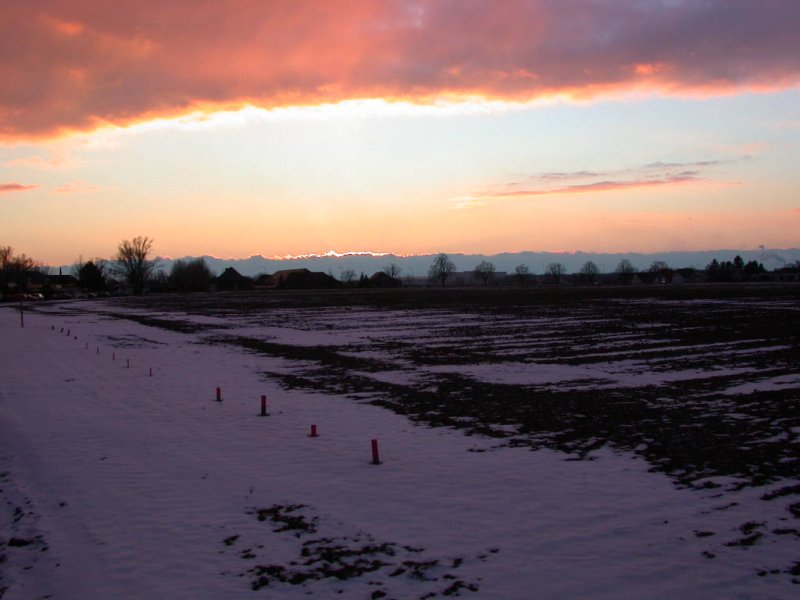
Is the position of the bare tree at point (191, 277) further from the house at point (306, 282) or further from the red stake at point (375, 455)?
the red stake at point (375, 455)

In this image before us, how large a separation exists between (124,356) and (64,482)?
60.8 feet

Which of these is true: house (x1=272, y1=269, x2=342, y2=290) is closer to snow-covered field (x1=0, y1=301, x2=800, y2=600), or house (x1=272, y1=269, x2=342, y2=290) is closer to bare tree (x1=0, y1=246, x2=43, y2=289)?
bare tree (x1=0, y1=246, x2=43, y2=289)

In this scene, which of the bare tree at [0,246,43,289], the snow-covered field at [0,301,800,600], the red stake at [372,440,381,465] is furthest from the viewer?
the bare tree at [0,246,43,289]

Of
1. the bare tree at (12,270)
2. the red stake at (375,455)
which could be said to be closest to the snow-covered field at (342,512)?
the red stake at (375,455)

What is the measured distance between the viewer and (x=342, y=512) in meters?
9.05

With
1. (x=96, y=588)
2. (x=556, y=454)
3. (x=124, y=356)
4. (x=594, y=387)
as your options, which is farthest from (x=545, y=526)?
(x=124, y=356)

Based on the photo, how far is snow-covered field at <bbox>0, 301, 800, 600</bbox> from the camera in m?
A: 6.93

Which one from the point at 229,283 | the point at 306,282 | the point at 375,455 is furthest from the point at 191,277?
the point at 375,455

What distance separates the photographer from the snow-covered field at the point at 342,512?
6.93m

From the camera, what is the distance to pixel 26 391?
1927 centimetres

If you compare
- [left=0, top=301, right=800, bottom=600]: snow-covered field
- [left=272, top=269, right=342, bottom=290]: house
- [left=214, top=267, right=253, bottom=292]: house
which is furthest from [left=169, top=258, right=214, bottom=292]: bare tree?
[left=0, top=301, right=800, bottom=600]: snow-covered field

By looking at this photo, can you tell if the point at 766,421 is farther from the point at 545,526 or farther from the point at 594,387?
the point at 545,526

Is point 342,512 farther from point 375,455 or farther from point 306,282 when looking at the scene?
point 306,282

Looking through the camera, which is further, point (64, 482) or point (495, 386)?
point (495, 386)
